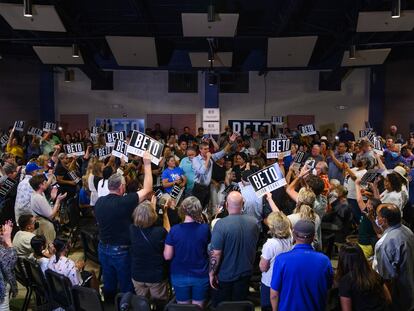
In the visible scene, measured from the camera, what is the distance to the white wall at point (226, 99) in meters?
17.8

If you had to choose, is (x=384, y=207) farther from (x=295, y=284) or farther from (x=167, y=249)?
(x=167, y=249)

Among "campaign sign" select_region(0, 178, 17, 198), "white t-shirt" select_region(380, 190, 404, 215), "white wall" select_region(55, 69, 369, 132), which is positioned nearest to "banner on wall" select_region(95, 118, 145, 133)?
"white wall" select_region(55, 69, 369, 132)

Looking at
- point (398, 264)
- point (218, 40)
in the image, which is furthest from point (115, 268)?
point (218, 40)

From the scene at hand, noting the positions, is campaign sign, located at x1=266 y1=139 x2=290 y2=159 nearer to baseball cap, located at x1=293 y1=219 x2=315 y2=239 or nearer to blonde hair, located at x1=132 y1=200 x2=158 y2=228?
blonde hair, located at x1=132 y1=200 x2=158 y2=228

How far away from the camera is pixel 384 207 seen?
4.35 meters

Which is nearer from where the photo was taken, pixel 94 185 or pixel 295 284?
pixel 295 284

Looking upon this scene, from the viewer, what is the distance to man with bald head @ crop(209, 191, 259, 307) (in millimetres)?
4227

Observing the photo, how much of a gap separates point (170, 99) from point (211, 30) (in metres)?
6.82

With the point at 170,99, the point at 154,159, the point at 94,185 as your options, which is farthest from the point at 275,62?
the point at 154,159

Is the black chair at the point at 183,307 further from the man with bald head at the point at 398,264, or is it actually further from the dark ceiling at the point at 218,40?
the dark ceiling at the point at 218,40

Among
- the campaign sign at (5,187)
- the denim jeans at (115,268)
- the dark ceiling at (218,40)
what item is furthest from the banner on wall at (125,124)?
the denim jeans at (115,268)

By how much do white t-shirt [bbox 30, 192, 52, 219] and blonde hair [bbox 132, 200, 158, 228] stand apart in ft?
7.47

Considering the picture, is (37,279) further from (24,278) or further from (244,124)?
(244,124)

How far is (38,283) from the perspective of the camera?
4945mm
